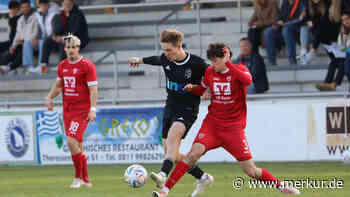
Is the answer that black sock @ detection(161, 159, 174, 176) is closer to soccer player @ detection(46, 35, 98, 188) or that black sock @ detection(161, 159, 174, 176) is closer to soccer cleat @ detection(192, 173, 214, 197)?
soccer cleat @ detection(192, 173, 214, 197)

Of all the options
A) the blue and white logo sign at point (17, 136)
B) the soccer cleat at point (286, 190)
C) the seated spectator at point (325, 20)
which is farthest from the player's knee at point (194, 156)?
the blue and white logo sign at point (17, 136)

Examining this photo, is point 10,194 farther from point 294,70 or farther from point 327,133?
point 294,70

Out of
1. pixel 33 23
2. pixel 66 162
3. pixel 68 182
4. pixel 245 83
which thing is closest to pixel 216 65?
pixel 245 83

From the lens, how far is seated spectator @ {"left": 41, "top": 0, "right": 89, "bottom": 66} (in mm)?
18000

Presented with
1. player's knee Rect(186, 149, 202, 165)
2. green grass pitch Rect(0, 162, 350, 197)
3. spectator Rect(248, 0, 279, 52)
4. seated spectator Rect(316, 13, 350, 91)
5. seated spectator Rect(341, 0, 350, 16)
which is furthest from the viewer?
spectator Rect(248, 0, 279, 52)

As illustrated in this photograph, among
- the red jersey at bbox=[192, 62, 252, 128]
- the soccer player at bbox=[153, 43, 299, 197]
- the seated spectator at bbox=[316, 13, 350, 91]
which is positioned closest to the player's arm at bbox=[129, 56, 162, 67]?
the soccer player at bbox=[153, 43, 299, 197]

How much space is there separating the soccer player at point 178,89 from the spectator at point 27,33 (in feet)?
32.4

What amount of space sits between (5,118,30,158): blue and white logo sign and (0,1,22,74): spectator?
3464mm

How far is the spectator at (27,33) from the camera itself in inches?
753

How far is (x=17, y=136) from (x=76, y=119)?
588 cm

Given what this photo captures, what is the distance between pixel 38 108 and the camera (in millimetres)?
16344

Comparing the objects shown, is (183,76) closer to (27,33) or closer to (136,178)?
(136,178)

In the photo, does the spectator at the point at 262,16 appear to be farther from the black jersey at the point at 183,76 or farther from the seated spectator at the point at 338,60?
the black jersey at the point at 183,76

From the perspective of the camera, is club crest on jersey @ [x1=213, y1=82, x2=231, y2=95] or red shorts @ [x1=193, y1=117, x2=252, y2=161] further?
club crest on jersey @ [x1=213, y1=82, x2=231, y2=95]
